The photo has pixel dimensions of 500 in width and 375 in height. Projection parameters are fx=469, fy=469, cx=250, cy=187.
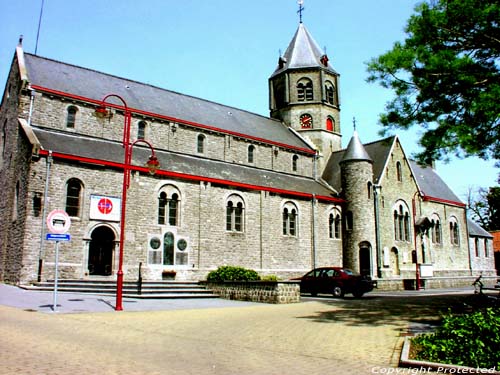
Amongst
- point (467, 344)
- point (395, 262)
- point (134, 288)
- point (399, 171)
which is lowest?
point (467, 344)

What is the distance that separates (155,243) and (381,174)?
1746cm

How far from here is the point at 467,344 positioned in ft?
22.7

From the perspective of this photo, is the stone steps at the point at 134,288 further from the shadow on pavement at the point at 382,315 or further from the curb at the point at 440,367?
the curb at the point at 440,367

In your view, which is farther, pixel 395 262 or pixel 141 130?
pixel 395 262

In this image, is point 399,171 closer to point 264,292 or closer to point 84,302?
point 264,292

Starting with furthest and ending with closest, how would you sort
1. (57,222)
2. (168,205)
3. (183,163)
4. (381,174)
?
(381,174) → (183,163) → (168,205) → (57,222)

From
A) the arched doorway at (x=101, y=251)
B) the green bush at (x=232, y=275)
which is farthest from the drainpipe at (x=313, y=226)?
the arched doorway at (x=101, y=251)

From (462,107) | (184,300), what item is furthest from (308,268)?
(462,107)

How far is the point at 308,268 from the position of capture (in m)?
30.2

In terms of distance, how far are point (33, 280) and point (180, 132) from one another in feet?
41.0

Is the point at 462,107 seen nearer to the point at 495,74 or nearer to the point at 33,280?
the point at 495,74

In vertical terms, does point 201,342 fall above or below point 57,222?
below

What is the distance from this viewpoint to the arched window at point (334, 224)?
1267 inches

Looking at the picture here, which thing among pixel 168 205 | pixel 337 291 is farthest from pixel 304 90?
pixel 337 291
